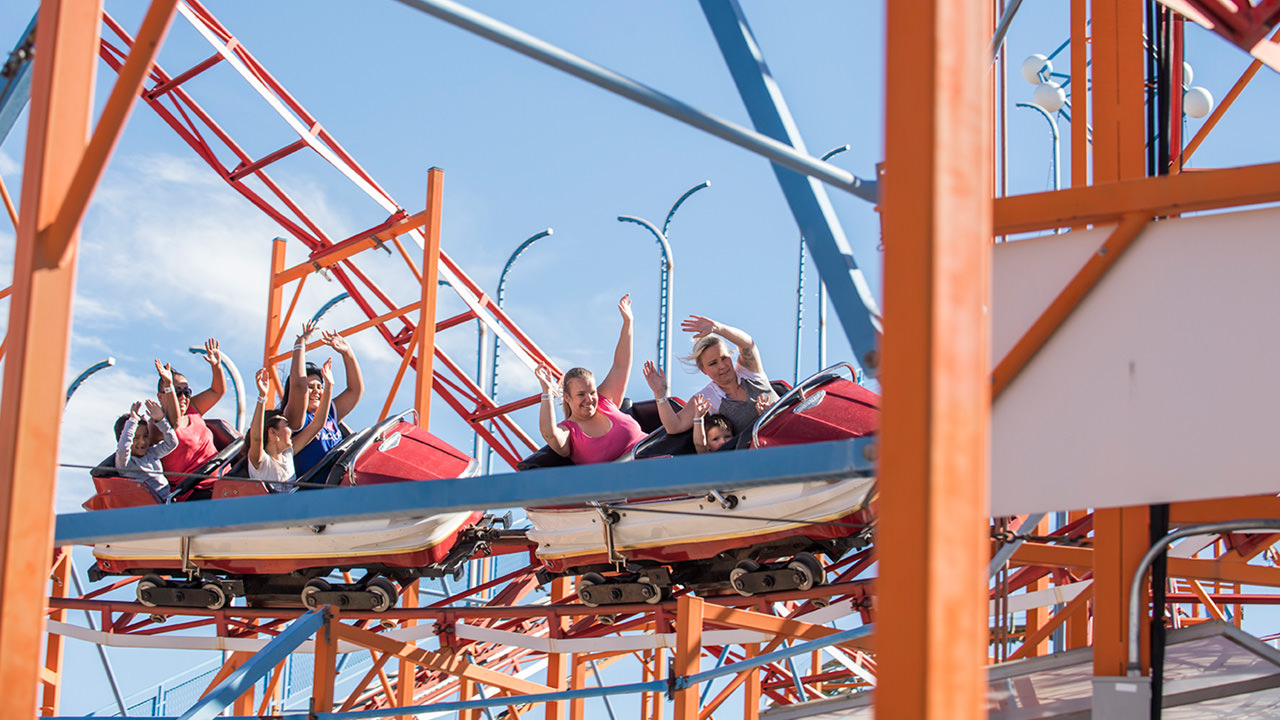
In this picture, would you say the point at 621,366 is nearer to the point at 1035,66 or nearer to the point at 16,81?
the point at 16,81

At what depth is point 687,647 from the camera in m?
5.30

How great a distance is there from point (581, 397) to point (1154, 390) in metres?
3.27

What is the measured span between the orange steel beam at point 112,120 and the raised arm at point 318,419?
385 centimetres

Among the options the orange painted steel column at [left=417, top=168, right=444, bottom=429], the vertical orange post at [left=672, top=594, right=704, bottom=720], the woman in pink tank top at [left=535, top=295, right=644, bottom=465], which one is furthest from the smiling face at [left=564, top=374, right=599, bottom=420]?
the orange painted steel column at [left=417, top=168, right=444, bottom=429]

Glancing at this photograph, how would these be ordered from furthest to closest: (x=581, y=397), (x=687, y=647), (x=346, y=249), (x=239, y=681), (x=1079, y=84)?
(x=346, y=249) < (x=581, y=397) < (x=687, y=647) < (x=239, y=681) < (x=1079, y=84)

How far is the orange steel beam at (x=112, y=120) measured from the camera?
2479mm

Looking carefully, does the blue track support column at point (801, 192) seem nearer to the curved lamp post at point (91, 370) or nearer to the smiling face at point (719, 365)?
the smiling face at point (719, 365)

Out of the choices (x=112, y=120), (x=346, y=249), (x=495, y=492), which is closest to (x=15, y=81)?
(x=112, y=120)

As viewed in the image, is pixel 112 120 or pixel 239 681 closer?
pixel 112 120

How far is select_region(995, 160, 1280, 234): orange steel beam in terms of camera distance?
8.92ft

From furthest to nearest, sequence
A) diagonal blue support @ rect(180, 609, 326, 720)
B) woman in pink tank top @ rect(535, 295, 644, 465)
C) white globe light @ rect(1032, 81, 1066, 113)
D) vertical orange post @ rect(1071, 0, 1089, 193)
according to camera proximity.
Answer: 1. white globe light @ rect(1032, 81, 1066, 113)
2. woman in pink tank top @ rect(535, 295, 644, 465)
3. diagonal blue support @ rect(180, 609, 326, 720)
4. vertical orange post @ rect(1071, 0, 1089, 193)

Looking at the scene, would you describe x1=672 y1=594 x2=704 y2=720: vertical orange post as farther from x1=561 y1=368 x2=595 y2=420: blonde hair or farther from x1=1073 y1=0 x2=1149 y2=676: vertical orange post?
x1=1073 y1=0 x2=1149 y2=676: vertical orange post

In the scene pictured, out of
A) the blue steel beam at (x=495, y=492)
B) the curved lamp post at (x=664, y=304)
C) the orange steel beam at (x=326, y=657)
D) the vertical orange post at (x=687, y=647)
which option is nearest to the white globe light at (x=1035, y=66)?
the curved lamp post at (x=664, y=304)

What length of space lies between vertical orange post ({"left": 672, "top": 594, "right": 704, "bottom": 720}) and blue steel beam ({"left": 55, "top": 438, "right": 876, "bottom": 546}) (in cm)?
230
